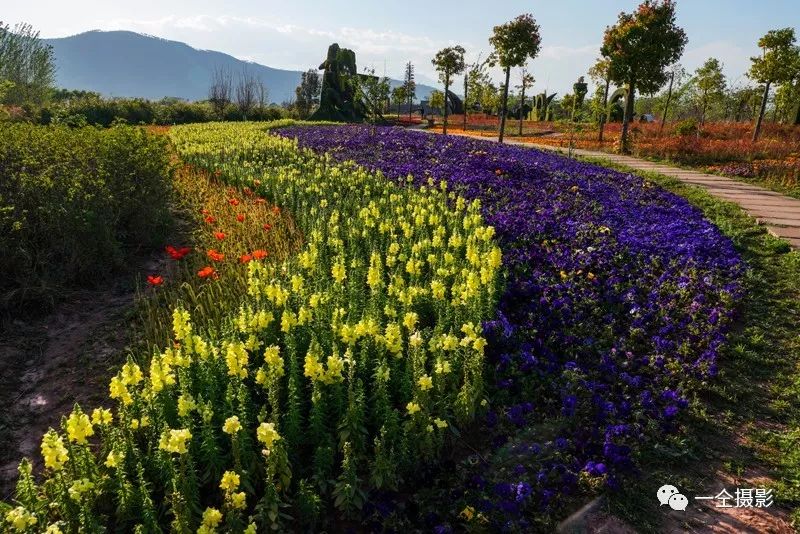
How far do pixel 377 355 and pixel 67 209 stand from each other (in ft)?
17.8

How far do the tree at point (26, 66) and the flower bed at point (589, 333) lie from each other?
147ft

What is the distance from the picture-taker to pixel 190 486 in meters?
3.32

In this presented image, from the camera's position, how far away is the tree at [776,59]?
22.6 metres

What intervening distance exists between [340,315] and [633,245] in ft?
18.6

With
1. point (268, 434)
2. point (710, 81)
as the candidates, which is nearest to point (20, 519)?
point (268, 434)

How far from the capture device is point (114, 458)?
10.7 feet

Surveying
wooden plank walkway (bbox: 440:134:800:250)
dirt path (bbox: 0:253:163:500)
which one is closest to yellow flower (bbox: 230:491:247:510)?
dirt path (bbox: 0:253:163:500)

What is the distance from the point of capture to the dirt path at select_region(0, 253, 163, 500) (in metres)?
4.58

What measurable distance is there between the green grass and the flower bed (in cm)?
17

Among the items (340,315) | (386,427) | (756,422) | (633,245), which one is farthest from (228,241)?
(756,422)

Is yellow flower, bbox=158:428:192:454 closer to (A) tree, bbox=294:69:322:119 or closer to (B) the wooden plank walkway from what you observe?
(B) the wooden plank walkway

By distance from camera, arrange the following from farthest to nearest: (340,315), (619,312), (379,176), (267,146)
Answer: (267,146), (379,176), (619,312), (340,315)

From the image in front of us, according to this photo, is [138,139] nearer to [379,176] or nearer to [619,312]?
[379,176]

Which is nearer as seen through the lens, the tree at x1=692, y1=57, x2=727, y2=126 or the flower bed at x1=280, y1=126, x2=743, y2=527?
the flower bed at x1=280, y1=126, x2=743, y2=527
